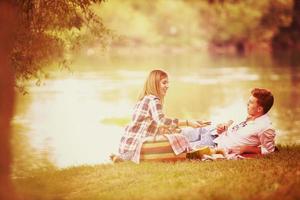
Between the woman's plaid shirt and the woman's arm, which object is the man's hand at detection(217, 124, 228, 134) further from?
the woman's plaid shirt

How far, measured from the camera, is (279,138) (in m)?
15.9

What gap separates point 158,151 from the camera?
10.8m

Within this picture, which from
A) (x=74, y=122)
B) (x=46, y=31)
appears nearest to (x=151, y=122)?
(x=46, y=31)

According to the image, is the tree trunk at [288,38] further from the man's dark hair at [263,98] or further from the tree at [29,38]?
the man's dark hair at [263,98]

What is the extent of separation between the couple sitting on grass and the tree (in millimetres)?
2033

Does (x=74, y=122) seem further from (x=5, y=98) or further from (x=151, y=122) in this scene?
(x=5, y=98)

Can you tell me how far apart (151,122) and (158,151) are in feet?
1.83

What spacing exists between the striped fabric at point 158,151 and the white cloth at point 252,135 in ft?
2.93

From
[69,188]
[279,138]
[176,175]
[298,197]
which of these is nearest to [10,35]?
[69,188]

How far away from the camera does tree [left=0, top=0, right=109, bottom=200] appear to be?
8492 mm

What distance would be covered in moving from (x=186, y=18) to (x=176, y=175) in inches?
4293

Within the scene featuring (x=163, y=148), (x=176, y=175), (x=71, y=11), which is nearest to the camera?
(x=176, y=175)

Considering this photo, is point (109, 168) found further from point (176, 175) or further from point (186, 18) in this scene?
point (186, 18)

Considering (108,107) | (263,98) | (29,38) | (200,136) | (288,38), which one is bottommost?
(108,107)
